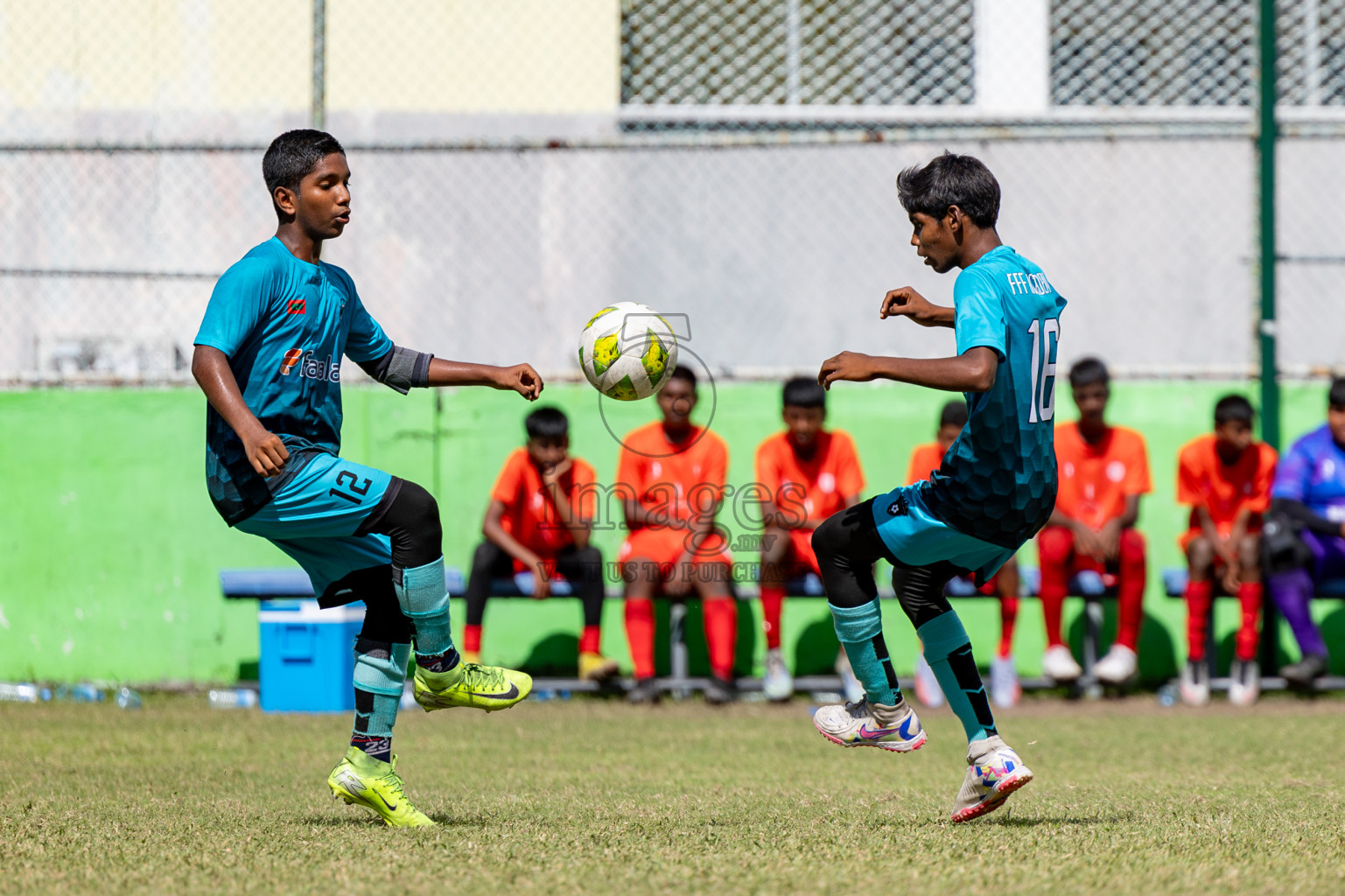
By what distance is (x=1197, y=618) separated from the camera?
7.89 meters

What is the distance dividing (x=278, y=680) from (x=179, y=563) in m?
1.35

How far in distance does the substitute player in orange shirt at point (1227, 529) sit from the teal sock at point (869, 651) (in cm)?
419

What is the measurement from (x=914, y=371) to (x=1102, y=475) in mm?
4791

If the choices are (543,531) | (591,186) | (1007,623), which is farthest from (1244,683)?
(591,186)

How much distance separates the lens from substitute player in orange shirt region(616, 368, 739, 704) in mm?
7727

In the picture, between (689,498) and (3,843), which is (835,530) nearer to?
(3,843)

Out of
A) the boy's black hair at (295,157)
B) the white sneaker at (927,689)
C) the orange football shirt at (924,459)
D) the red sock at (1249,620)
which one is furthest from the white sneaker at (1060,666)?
the boy's black hair at (295,157)

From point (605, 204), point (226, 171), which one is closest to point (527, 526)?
point (605, 204)

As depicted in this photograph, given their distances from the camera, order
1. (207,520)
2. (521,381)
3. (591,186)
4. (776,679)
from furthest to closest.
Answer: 1. (591,186)
2. (207,520)
3. (776,679)
4. (521,381)

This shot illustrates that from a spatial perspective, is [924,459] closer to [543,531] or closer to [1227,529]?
[1227,529]

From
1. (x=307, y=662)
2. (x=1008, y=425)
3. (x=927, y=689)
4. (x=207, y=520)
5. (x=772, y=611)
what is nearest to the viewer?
(x=1008, y=425)

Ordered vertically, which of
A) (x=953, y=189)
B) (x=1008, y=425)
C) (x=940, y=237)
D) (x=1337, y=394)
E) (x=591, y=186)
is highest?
(x=591, y=186)

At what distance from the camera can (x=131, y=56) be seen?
9.79m

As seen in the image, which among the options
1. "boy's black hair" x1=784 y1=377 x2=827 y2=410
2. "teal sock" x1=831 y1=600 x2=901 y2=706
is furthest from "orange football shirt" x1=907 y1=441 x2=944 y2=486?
"teal sock" x1=831 y1=600 x2=901 y2=706
